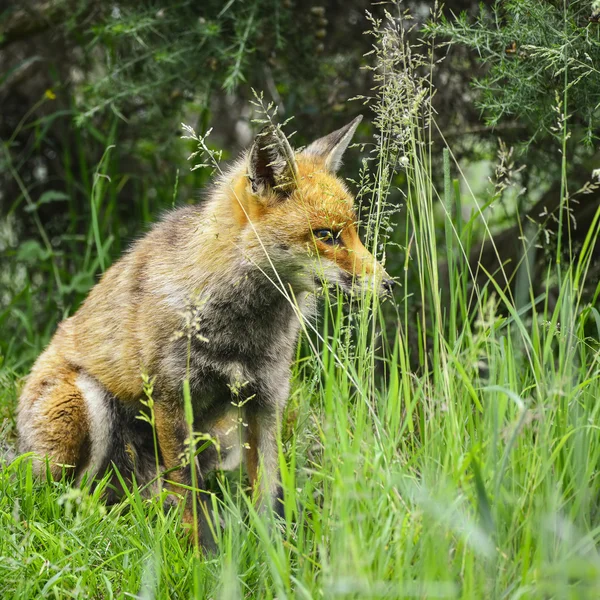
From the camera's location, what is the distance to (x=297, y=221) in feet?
11.4

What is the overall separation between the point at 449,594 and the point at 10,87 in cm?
623

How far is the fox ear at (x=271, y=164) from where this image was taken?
330 centimetres

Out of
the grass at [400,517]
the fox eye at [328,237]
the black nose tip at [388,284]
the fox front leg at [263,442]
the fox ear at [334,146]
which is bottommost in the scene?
the fox front leg at [263,442]

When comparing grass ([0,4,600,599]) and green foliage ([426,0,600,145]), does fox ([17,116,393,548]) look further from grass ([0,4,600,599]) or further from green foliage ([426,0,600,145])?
green foliage ([426,0,600,145])

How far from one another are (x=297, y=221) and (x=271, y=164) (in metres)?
0.28

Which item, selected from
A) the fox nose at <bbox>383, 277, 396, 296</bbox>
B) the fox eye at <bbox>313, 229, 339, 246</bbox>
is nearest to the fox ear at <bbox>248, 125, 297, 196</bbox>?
the fox eye at <bbox>313, 229, 339, 246</bbox>

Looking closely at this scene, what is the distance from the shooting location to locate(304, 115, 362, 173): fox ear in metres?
3.83

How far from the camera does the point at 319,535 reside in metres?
2.40

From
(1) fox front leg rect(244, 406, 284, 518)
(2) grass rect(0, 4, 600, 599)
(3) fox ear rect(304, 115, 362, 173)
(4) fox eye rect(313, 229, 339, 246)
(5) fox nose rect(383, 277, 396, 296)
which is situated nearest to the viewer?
(2) grass rect(0, 4, 600, 599)

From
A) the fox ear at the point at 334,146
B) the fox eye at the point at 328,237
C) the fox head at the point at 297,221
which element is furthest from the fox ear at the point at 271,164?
the fox ear at the point at 334,146

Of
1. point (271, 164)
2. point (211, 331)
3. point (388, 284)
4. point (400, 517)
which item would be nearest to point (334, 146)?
point (271, 164)

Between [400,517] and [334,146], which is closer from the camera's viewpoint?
[400,517]

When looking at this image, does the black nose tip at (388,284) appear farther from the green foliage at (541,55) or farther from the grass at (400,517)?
the green foliage at (541,55)

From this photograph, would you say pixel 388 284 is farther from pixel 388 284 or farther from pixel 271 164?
pixel 271 164
